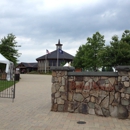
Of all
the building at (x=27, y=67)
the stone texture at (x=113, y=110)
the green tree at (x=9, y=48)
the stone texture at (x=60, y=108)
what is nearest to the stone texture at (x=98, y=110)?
the stone texture at (x=113, y=110)

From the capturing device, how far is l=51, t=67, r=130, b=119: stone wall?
251 inches

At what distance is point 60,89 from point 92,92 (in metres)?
1.17

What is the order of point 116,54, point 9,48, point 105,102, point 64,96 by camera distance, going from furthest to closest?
point 9,48 → point 116,54 → point 64,96 → point 105,102

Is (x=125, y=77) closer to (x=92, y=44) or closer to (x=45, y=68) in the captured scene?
(x=92, y=44)

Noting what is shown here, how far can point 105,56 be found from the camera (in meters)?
27.2

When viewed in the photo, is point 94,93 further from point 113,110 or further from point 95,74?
point 113,110

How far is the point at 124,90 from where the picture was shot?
634cm

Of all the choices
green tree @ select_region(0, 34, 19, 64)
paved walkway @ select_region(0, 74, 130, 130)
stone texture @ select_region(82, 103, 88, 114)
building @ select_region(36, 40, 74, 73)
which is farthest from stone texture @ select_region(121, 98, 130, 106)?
building @ select_region(36, 40, 74, 73)

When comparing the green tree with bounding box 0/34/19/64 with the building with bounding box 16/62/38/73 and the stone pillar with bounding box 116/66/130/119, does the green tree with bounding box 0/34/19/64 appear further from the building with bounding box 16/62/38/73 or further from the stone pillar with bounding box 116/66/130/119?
the building with bounding box 16/62/38/73

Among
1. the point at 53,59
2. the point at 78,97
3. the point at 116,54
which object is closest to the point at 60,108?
the point at 78,97

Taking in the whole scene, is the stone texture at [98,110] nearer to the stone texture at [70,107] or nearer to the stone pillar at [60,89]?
the stone texture at [70,107]

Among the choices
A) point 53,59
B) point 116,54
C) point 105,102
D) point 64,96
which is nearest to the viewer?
point 105,102

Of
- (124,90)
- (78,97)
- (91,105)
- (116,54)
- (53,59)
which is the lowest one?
(91,105)

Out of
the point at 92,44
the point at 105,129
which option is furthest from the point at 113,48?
the point at 105,129
